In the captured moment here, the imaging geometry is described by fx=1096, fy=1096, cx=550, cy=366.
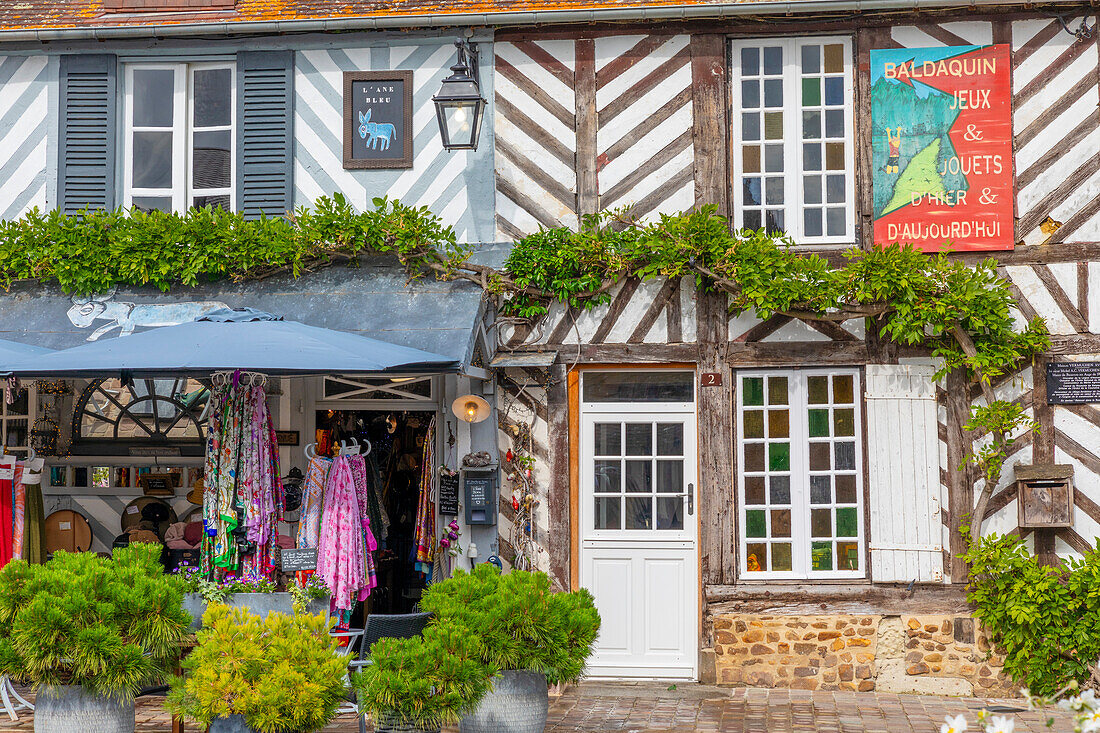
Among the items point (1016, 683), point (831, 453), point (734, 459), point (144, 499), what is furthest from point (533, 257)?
point (1016, 683)

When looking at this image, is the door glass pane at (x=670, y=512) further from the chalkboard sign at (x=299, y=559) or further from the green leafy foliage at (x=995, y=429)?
the chalkboard sign at (x=299, y=559)

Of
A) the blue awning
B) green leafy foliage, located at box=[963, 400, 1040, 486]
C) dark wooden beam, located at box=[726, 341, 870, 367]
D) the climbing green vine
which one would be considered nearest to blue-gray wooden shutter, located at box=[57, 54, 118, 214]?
the climbing green vine

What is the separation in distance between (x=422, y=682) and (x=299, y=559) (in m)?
2.34

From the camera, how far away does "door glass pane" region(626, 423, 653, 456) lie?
24.6 feet

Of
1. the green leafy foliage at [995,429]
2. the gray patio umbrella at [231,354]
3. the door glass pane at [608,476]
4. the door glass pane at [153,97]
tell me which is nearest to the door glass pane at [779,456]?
the door glass pane at [608,476]

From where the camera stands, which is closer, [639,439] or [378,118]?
[639,439]

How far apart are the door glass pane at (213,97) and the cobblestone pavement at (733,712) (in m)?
4.02

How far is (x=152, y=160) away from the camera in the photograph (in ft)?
25.9

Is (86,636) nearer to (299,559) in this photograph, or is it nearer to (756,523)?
(299,559)

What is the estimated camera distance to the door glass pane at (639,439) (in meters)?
7.51

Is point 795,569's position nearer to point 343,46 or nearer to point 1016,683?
point 1016,683

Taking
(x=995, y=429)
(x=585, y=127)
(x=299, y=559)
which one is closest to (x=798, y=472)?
(x=995, y=429)

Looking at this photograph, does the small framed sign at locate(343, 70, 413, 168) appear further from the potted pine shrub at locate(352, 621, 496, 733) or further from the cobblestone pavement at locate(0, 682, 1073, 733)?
the potted pine shrub at locate(352, 621, 496, 733)

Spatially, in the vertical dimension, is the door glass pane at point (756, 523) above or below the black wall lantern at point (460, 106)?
below
